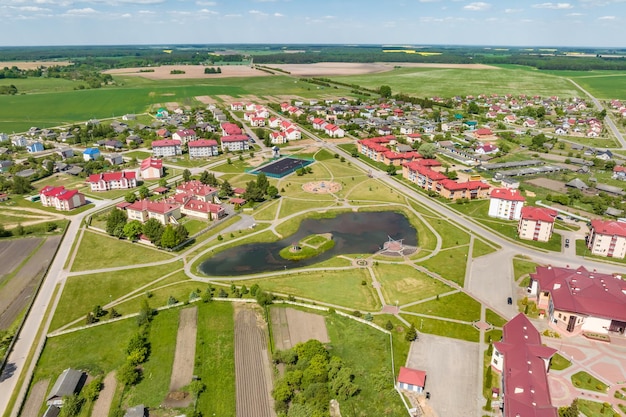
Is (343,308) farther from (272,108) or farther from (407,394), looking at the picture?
(272,108)

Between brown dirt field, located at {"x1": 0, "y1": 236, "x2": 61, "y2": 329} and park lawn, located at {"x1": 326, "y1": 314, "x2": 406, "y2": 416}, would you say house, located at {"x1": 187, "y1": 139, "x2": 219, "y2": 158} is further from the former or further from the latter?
park lawn, located at {"x1": 326, "y1": 314, "x2": 406, "y2": 416}

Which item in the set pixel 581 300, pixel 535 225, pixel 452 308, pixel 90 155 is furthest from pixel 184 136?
pixel 581 300

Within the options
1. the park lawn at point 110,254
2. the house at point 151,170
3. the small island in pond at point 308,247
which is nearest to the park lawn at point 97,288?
the park lawn at point 110,254

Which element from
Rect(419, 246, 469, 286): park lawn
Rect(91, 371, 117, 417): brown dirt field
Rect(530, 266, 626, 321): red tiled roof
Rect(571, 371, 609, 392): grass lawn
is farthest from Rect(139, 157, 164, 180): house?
Rect(571, 371, 609, 392): grass lawn

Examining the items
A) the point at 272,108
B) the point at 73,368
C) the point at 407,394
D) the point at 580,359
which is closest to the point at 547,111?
the point at 272,108

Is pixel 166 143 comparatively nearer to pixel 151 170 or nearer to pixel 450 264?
pixel 151 170

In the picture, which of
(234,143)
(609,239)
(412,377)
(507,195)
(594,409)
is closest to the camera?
(594,409)

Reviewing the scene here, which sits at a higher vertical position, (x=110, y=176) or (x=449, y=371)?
(x=110, y=176)
